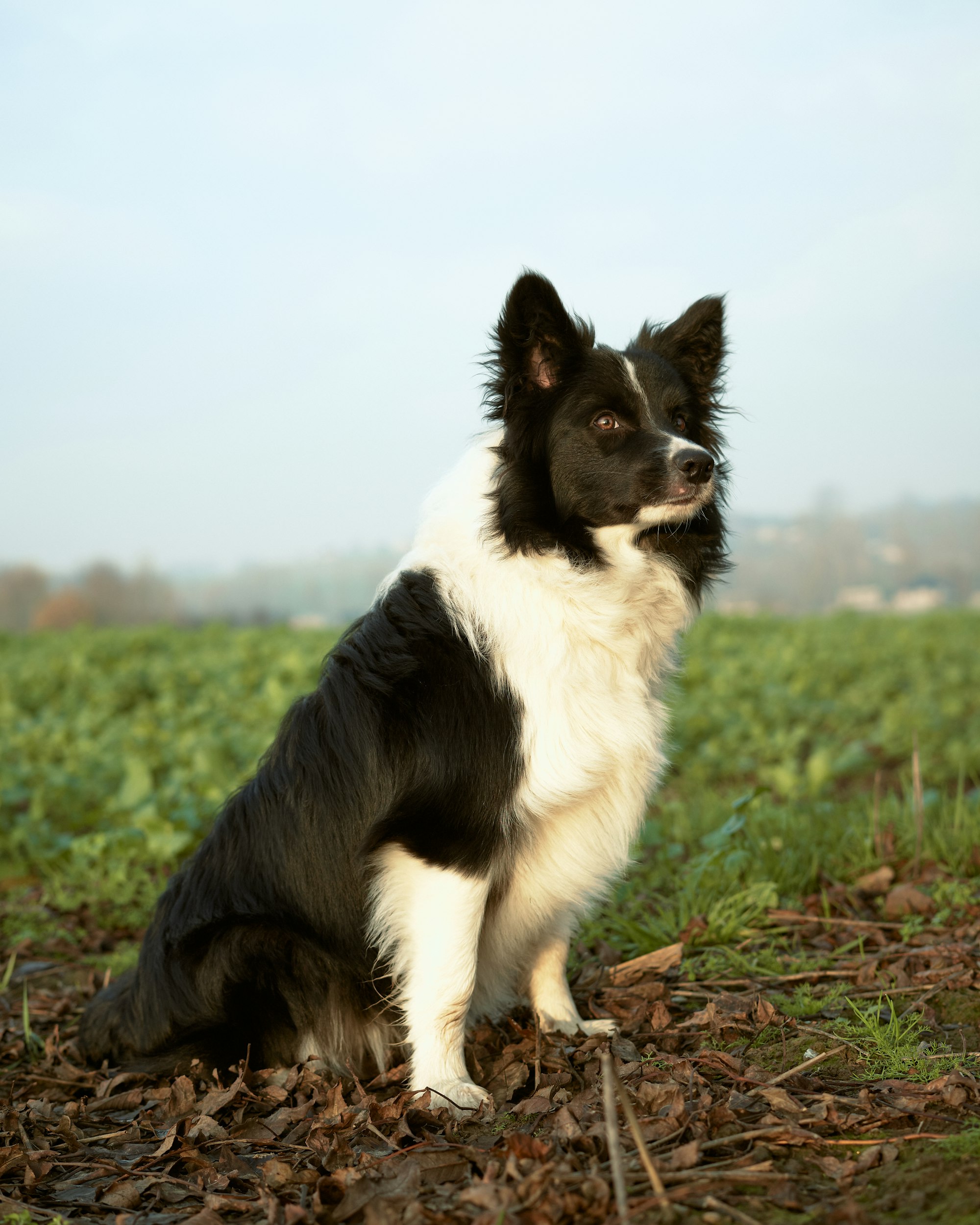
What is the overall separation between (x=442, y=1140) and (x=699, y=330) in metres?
2.94

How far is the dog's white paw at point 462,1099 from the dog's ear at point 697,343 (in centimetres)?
264

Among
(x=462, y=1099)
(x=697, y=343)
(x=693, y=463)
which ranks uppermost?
(x=697, y=343)

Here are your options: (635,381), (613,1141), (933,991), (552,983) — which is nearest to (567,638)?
(635,381)

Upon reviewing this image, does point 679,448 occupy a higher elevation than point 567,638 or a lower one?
higher

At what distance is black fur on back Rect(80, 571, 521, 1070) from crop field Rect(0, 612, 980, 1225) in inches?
7.4

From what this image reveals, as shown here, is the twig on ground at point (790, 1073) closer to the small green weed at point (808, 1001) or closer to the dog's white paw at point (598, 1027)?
the small green weed at point (808, 1001)

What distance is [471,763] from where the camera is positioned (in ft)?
10.3

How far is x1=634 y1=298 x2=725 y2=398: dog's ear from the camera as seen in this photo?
3.87m

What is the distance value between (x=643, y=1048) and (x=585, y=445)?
2.08 metres

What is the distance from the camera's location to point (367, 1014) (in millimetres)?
3494

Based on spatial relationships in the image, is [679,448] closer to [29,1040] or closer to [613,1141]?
[613,1141]

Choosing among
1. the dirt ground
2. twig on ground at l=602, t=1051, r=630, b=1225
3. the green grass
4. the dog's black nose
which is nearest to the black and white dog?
the dog's black nose

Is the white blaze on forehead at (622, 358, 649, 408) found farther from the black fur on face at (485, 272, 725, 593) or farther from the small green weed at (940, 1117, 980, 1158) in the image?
the small green weed at (940, 1117, 980, 1158)

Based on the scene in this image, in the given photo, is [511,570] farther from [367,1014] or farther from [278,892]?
[367,1014]
